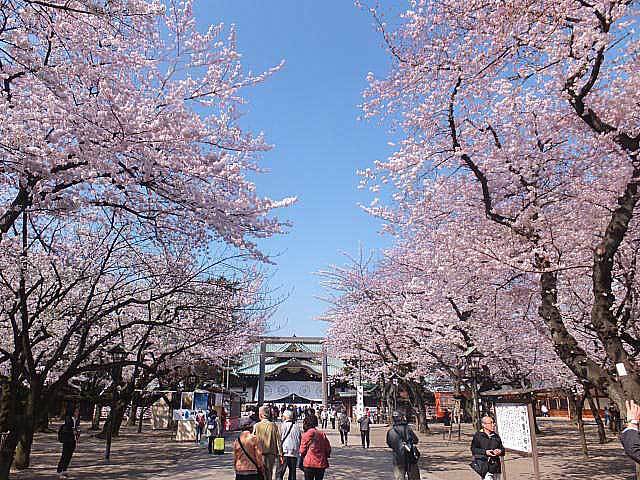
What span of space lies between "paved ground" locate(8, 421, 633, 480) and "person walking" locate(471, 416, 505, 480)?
Answer: 5.82m

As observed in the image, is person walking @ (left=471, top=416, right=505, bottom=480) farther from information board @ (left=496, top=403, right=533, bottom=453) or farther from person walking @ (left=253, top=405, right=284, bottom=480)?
person walking @ (left=253, top=405, right=284, bottom=480)

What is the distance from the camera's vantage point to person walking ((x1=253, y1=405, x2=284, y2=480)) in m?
7.41

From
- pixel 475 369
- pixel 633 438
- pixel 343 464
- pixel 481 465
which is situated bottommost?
pixel 343 464

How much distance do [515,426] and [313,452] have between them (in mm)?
3694

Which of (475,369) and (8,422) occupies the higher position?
(475,369)

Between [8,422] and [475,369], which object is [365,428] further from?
[8,422]

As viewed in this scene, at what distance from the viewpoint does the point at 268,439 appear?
746 centimetres

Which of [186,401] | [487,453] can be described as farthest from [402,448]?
[186,401]

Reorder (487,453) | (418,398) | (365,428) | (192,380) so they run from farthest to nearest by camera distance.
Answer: (192,380) < (418,398) < (365,428) < (487,453)

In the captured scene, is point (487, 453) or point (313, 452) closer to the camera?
point (487, 453)

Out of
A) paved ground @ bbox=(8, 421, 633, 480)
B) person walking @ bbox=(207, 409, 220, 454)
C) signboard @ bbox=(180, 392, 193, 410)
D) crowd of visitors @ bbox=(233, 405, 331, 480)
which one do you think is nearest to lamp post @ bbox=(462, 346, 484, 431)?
paved ground @ bbox=(8, 421, 633, 480)

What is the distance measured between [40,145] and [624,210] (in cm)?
812

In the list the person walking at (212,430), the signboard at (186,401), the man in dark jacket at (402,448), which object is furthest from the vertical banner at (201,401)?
the man in dark jacket at (402,448)

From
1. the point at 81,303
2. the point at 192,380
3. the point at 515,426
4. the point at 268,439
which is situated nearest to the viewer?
the point at 268,439
